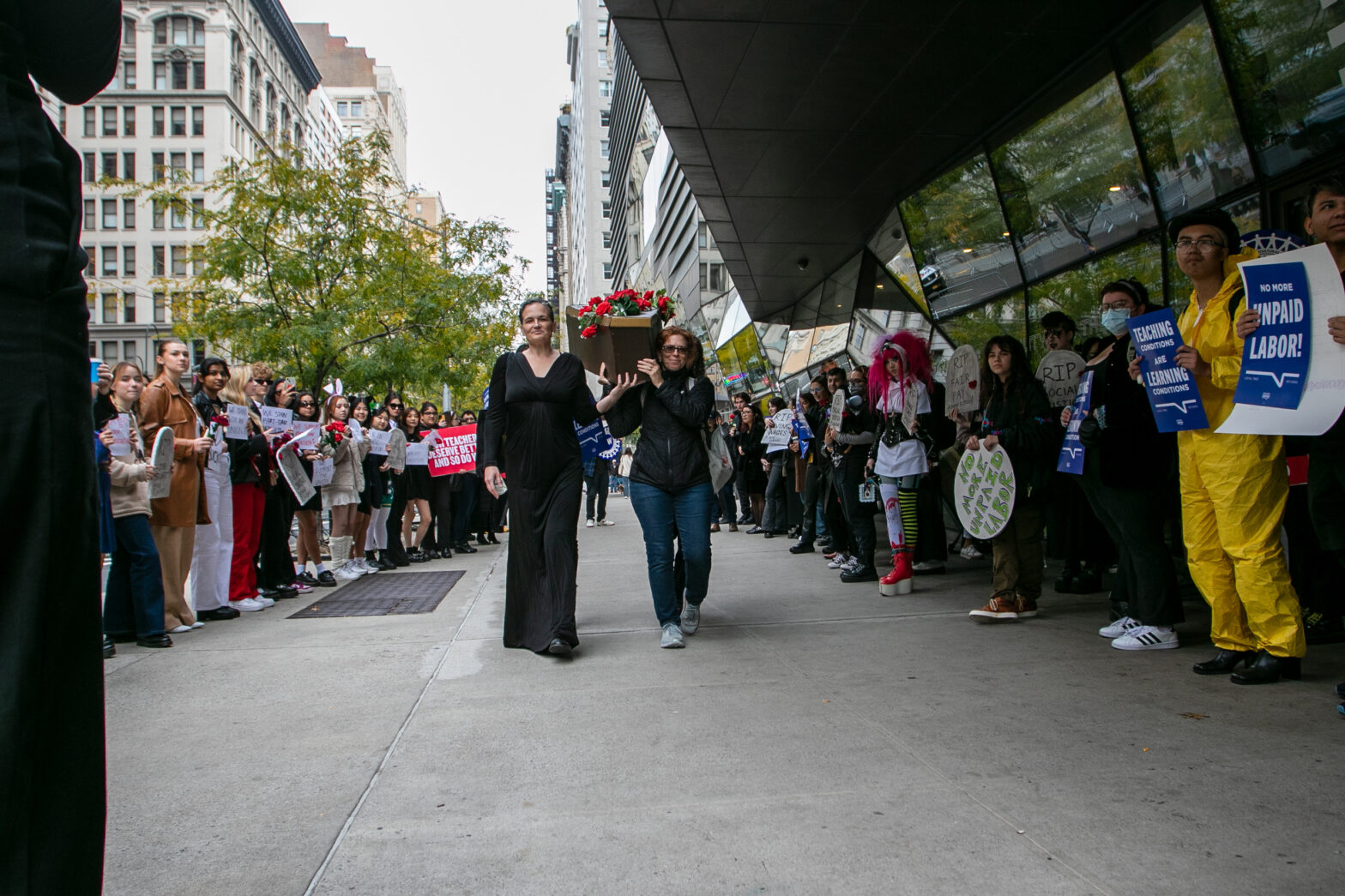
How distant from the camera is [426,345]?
2311cm

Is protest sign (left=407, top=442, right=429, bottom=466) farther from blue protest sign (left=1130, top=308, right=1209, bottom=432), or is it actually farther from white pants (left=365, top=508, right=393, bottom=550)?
blue protest sign (left=1130, top=308, right=1209, bottom=432)

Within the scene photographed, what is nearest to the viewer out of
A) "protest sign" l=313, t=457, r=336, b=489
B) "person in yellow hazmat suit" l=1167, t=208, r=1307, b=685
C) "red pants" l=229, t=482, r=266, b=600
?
"person in yellow hazmat suit" l=1167, t=208, r=1307, b=685

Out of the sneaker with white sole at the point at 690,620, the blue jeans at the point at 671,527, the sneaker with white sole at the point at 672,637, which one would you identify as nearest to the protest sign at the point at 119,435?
the blue jeans at the point at 671,527

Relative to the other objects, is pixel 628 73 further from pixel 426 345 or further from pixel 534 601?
pixel 534 601

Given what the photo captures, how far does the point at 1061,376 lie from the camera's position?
21.7 feet

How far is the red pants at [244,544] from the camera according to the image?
25.9ft

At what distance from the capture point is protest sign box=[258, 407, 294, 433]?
823 centimetres

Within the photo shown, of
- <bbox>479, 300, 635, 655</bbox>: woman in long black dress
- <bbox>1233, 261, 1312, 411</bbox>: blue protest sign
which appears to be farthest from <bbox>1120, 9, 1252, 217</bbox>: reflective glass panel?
<bbox>479, 300, 635, 655</bbox>: woman in long black dress

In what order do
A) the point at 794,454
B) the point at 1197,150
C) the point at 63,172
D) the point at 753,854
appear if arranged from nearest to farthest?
1. the point at 63,172
2. the point at 753,854
3. the point at 1197,150
4. the point at 794,454

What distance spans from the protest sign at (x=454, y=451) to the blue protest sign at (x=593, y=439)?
6.28m

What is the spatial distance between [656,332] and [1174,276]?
480cm

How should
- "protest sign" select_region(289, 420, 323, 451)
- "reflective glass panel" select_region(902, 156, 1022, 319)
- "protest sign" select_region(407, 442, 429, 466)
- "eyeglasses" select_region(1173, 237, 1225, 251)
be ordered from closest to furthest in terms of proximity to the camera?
"eyeglasses" select_region(1173, 237, 1225, 251) → "protest sign" select_region(289, 420, 323, 451) → "reflective glass panel" select_region(902, 156, 1022, 319) → "protest sign" select_region(407, 442, 429, 466)

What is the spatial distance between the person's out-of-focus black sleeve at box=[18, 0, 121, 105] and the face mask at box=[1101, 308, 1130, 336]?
17.1 ft

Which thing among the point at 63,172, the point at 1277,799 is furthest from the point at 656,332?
the point at 63,172
